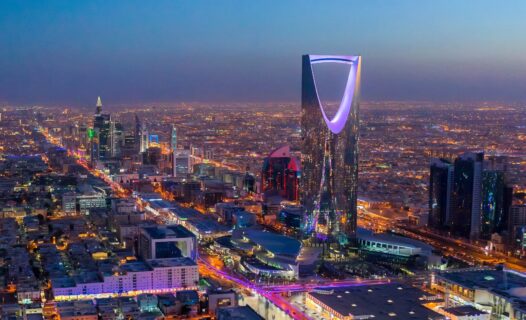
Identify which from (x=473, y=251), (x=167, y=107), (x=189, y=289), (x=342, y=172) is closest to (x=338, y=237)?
(x=342, y=172)

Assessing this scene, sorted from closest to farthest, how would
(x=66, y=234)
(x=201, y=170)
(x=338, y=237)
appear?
(x=338, y=237) < (x=66, y=234) < (x=201, y=170)

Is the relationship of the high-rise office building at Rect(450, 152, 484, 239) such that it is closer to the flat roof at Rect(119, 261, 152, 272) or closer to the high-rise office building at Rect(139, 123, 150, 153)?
the flat roof at Rect(119, 261, 152, 272)

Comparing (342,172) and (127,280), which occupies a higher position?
(342,172)

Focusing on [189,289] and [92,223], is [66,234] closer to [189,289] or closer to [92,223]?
[92,223]

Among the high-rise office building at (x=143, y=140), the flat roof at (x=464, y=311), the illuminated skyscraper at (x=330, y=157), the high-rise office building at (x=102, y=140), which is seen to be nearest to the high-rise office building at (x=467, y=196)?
the illuminated skyscraper at (x=330, y=157)

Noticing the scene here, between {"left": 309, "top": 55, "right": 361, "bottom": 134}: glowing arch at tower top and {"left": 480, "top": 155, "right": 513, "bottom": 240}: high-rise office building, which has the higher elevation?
{"left": 309, "top": 55, "right": 361, "bottom": 134}: glowing arch at tower top

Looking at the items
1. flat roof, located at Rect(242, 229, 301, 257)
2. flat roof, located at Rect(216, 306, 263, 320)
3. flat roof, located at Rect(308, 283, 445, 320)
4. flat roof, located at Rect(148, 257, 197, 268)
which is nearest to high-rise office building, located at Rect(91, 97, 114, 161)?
flat roof, located at Rect(242, 229, 301, 257)
